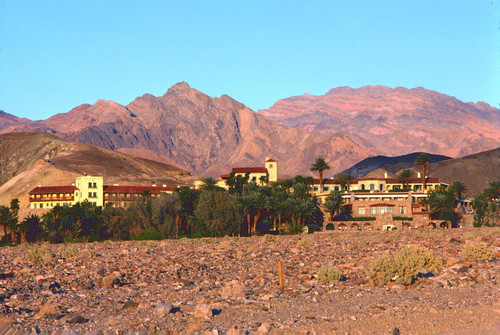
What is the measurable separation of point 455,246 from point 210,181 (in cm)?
5290

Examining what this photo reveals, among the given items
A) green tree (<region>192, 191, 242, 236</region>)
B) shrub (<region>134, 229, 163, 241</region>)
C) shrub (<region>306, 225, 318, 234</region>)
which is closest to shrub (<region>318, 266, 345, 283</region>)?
shrub (<region>134, 229, 163, 241</region>)

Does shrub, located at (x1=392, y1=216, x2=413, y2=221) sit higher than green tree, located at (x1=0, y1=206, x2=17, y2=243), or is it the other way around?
shrub, located at (x1=392, y1=216, x2=413, y2=221)

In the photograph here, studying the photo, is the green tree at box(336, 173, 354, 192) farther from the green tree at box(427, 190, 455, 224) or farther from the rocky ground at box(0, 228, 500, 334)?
the rocky ground at box(0, 228, 500, 334)

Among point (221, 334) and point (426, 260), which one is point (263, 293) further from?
point (426, 260)

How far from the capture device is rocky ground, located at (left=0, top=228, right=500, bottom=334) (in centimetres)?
1919

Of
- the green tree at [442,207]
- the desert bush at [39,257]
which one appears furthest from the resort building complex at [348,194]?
the desert bush at [39,257]

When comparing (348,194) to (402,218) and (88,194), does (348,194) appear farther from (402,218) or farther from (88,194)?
(88,194)

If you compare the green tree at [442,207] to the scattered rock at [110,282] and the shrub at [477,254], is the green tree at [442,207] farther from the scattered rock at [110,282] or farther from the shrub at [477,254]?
the scattered rock at [110,282]

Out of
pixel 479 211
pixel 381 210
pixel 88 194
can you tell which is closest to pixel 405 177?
pixel 479 211

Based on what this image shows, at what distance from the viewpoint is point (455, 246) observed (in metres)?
41.8

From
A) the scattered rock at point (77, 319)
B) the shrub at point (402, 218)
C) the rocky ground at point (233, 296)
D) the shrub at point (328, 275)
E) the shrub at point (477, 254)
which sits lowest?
the scattered rock at point (77, 319)

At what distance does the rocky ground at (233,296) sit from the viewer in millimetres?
19188

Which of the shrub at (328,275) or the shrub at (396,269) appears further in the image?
the shrub at (328,275)

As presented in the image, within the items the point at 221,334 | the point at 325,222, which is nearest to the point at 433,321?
the point at 221,334
